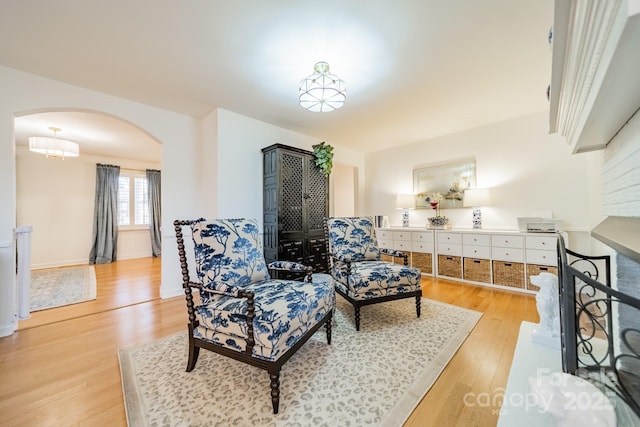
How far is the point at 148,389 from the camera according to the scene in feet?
4.73

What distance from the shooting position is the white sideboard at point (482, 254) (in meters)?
2.97

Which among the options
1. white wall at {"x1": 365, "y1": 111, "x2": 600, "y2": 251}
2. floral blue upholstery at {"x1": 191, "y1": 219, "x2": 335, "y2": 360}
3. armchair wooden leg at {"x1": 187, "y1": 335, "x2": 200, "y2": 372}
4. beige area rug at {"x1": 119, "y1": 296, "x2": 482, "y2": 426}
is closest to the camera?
beige area rug at {"x1": 119, "y1": 296, "x2": 482, "y2": 426}

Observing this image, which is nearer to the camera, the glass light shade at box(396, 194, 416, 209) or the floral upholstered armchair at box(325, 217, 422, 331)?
the floral upholstered armchair at box(325, 217, 422, 331)

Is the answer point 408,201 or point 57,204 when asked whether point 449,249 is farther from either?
point 57,204

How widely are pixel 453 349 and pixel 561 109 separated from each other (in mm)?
1695

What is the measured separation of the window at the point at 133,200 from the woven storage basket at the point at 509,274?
7.50 meters

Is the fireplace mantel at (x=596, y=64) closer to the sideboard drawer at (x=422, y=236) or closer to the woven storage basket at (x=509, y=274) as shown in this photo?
the woven storage basket at (x=509, y=274)

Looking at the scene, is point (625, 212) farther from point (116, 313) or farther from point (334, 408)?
point (116, 313)

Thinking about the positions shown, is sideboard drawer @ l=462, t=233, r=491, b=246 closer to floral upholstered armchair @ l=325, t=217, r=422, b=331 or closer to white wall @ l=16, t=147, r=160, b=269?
floral upholstered armchair @ l=325, t=217, r=422, b=331

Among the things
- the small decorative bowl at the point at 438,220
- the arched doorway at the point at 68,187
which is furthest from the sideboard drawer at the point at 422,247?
the arched doorway at the point at 68,187

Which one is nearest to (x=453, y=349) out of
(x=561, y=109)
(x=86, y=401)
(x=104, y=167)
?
(x=561, y=109)

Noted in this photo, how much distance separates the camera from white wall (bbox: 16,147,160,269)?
4.71 m

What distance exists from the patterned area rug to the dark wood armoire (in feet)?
8.24

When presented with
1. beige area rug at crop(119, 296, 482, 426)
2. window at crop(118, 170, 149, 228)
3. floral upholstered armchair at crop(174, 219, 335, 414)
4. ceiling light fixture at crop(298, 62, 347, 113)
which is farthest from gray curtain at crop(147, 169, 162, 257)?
ceiling light fixture at crop(298, 62, 347, 113)
